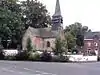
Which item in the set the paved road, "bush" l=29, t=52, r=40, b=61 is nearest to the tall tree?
"bush" l=29, t=52, r=40, b=61

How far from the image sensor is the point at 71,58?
54.2 m

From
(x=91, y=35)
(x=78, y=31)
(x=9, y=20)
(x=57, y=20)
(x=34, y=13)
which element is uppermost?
(x=34, y=13)

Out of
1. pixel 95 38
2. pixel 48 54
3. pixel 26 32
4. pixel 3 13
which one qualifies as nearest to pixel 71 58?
pixel 48 54

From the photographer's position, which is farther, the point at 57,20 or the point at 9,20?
the point at 57,20

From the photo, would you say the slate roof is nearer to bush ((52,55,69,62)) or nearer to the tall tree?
the tall tree

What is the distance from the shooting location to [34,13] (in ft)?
306

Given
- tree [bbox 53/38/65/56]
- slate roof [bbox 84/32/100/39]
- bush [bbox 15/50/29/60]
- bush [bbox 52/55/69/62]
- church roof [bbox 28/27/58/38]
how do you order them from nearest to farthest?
1. bush [bbox 52/55/69/62]
2. bush [bbox 15/50/29/60]
3. tree [bbox 53/38/65/56]
4. church roof [bbox 28/27/58/38]
5. slate roof [bbox 84/32/100/39]

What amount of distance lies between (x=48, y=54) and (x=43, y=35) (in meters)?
47.0

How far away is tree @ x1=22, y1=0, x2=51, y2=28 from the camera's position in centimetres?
9288

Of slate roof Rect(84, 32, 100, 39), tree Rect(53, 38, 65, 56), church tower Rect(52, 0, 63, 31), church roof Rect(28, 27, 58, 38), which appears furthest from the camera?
slate roof Rect(84, 32, 100, 39)

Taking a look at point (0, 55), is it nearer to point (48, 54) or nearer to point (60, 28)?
point (48, 54)

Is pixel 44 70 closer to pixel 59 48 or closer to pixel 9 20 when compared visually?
pixel 59 48

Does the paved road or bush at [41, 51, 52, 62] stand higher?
bush at [41, 51, 52, 62]

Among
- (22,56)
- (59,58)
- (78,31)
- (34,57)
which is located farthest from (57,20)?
(59,58)
